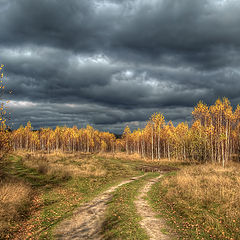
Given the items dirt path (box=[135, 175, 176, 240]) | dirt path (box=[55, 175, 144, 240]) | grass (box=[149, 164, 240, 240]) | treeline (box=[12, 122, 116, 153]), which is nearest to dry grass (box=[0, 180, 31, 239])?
dirt path (box=[55, 175, 144, 240])

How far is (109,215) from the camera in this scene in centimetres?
1239

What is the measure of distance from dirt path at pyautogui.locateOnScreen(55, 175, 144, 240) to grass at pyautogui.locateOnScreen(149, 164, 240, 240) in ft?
14.4

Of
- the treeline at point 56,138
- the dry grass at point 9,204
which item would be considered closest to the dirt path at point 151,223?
the dry grass at point 9,204

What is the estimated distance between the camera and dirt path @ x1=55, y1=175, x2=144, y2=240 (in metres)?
9.70

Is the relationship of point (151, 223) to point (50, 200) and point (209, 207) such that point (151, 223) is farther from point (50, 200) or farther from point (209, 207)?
point (50, 200)

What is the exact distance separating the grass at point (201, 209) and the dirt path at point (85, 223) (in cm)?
438

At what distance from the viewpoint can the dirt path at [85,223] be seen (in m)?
9.70

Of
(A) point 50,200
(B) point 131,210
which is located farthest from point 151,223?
(A) point 50,200

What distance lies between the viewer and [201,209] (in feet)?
41.0

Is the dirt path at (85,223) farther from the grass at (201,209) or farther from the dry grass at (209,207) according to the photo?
the dry grass at (209,207)

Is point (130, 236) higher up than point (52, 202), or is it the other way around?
point (130, 236)

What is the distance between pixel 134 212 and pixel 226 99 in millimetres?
43958

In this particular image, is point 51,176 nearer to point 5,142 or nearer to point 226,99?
point 5,142

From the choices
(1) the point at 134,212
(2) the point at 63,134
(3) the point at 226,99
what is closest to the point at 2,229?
(1) the point at 134,212
